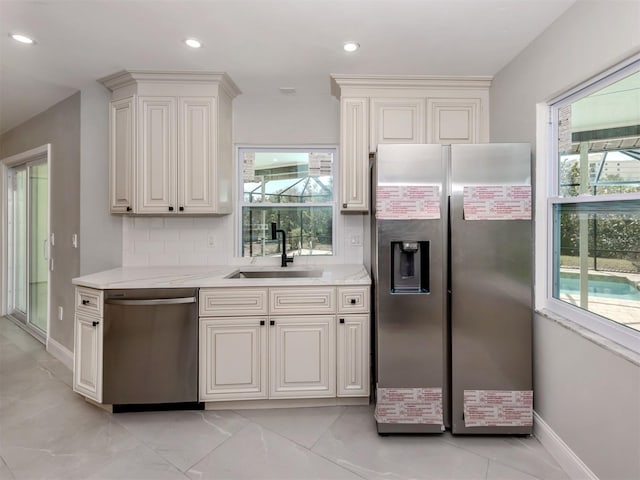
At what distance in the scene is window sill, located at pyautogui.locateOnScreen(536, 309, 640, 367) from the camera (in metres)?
1.39

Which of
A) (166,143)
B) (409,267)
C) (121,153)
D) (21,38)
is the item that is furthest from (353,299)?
(21,38)

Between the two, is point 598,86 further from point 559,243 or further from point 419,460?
point 419,460

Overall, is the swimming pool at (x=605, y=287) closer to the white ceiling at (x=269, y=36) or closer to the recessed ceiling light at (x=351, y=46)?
the white ceiling at (x=269, y=36)

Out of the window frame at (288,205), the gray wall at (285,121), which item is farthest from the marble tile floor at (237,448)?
the gray wall at (285,121)

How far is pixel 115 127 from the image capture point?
8.57 feet

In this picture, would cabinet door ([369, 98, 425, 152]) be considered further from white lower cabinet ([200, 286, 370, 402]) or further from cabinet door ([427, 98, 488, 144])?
white lower cabinet ([200, 286, 370, 402])

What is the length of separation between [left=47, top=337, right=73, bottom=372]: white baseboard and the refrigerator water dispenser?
2.97 meters

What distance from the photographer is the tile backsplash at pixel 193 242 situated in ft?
9.46

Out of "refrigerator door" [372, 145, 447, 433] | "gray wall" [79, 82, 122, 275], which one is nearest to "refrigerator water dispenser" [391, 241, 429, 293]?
"refrigerator door" [372, 145, 447, 433]

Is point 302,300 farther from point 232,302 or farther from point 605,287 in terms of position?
point 605,287

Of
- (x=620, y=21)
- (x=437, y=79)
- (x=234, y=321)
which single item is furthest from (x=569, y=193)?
(x=234, y=321)

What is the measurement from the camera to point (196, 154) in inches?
101

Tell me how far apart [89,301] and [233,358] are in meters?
1.06

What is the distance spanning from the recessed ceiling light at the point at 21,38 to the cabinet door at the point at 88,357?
1.82 m
